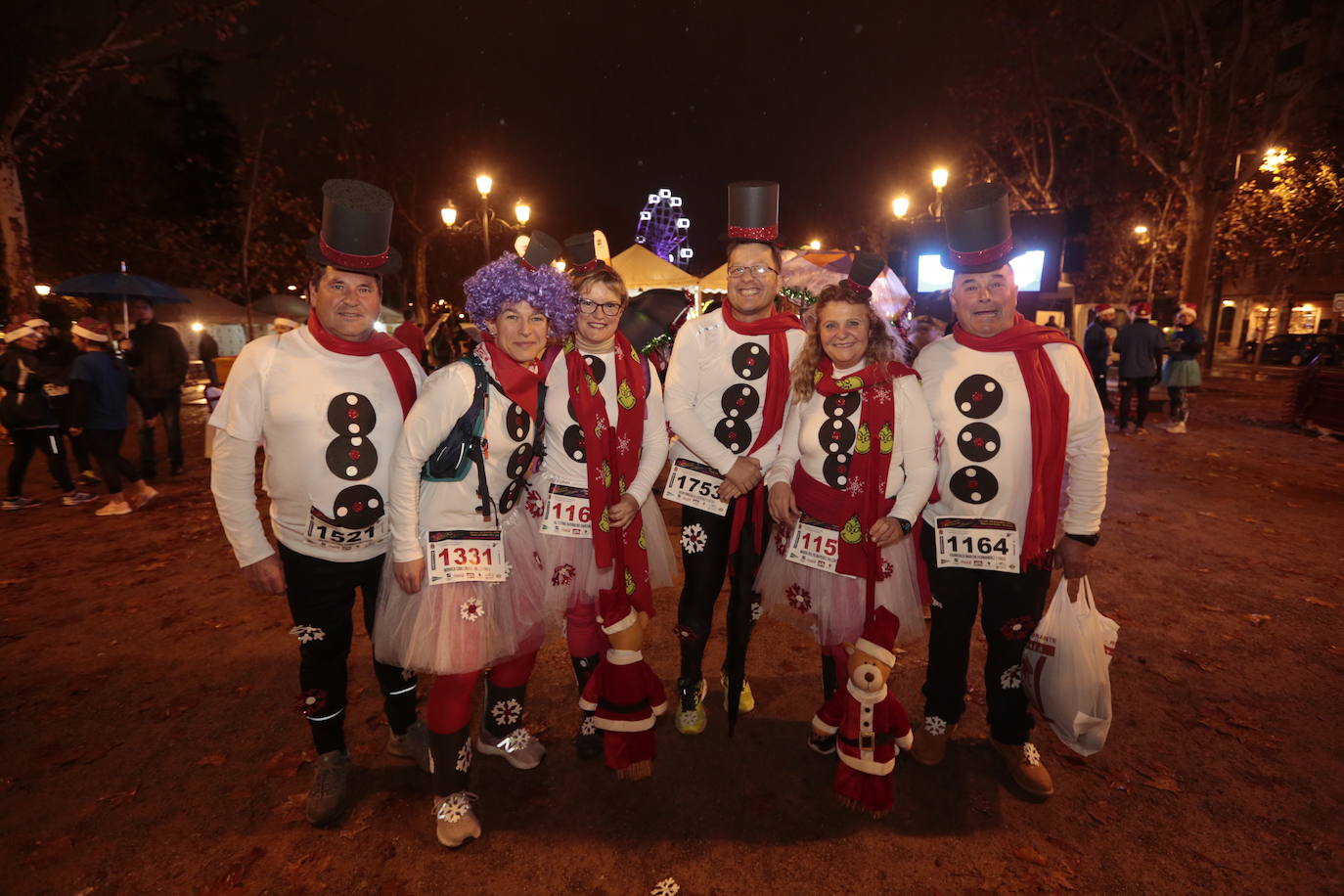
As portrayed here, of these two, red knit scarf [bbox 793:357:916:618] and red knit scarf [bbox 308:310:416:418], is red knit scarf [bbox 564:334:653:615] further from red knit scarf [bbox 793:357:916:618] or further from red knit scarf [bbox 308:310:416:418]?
red knit scarf [bbox 793:357:916:618]

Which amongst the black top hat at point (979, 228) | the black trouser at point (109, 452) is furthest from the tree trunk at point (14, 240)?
the black top hat at point (979, 228)

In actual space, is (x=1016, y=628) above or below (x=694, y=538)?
below

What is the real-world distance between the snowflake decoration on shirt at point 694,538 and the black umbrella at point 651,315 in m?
1.21

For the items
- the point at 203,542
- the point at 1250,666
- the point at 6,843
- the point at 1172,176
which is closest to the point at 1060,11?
the point at 1172,176

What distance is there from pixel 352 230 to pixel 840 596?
260 centimetres

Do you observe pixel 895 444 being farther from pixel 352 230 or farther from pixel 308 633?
pixel 308 633

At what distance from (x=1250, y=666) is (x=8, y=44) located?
1843 centimetres

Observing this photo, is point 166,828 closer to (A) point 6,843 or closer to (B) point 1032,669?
(A) point 6,843

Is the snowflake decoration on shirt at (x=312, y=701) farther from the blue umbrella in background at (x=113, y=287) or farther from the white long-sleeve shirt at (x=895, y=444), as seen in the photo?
the blue umbrella in background at (x=113, y=287)

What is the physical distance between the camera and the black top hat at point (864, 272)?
9.71ft

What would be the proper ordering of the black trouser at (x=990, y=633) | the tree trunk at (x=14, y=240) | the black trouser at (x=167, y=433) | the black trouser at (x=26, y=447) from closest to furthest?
the black trouser at (x=990, y=633)
the black trouser at (x=26, y=447)
the black trouser at (x=167, y=433)
the tree trunk at (x=14, y=240)

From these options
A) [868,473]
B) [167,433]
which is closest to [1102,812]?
[868,473]

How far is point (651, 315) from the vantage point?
14.4 ft

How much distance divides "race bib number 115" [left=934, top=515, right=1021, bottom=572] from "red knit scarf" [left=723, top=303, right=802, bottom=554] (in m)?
0.90
